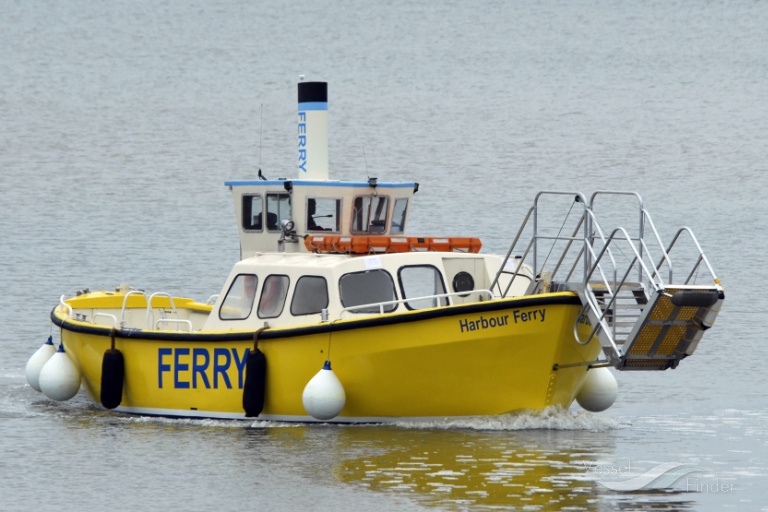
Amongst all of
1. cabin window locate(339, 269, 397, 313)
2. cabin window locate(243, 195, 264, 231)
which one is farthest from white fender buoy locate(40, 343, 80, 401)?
cabin window locate(339, 269, 397, 313)

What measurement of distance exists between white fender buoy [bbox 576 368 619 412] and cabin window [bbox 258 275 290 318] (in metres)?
3.82

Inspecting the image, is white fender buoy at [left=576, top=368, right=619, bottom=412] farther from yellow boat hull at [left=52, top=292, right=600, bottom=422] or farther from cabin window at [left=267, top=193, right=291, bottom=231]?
cabin window at [left=267, top=193, right=291, bottom=231]

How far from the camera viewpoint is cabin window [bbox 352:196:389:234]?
20.6 metres

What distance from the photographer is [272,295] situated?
19.4 meters

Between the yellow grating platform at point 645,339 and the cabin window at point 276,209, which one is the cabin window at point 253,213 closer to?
the cabin window at point 276,209

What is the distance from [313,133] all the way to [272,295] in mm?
2826

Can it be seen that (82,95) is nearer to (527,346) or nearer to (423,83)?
(423,83)

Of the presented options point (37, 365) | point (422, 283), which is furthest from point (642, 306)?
point (37, 365)

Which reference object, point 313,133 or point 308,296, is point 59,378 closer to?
point 308,296

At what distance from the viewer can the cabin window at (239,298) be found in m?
19.7

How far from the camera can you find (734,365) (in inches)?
1024

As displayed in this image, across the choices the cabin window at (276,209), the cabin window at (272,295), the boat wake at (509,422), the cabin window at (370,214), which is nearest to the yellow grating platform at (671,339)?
the boat wake at (509,422)

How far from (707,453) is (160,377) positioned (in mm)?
6627

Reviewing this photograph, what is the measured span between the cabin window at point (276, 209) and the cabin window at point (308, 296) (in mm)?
1961
